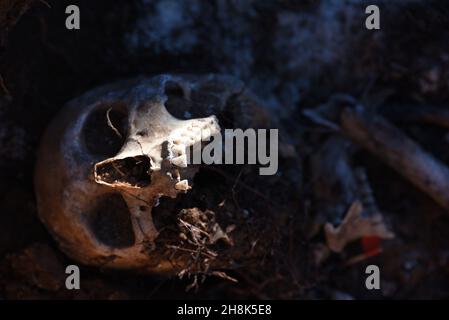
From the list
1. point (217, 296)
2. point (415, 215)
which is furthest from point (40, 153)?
point (415, 215)

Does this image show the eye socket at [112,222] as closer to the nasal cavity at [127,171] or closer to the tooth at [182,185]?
the nasal cavity at [127,171]

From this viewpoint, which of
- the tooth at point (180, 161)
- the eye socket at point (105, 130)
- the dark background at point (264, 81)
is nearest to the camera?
the tooth at point (180, 161)

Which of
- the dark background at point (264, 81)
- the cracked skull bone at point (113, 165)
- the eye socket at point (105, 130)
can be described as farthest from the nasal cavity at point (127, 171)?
the dark background at point (264, 81)

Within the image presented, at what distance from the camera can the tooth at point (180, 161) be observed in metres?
1.90

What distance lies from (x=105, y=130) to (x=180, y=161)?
380mm

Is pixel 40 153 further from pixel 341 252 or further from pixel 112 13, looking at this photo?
pixel 341 252

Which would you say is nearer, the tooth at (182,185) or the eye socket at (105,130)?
the tooth at (182,185)

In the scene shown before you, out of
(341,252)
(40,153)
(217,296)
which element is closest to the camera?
(40,153)

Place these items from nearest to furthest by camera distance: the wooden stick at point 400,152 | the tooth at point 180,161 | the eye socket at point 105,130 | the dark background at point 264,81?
the tooth at point 180,161
the eye socket at point 105,130
the dark background at point 264,81
the wooden stick at point 400,152

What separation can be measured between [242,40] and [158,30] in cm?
40

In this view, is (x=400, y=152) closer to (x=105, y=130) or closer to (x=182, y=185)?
(x=182, y=185)

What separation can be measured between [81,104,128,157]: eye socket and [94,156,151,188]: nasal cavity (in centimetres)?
12

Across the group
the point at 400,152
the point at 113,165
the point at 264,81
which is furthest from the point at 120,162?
the point at 400,152

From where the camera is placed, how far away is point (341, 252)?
8.68ft
